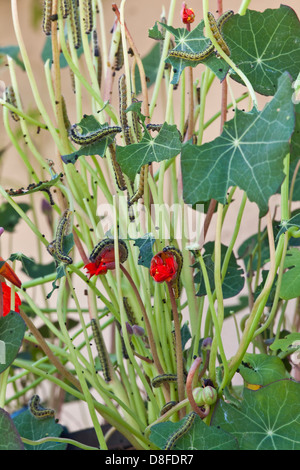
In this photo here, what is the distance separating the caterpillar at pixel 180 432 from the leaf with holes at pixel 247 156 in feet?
0.58

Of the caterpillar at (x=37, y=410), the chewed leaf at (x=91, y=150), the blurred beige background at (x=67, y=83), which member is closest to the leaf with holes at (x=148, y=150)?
the chewed leaf at (x=91, y=150)

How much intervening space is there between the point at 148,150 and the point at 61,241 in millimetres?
115

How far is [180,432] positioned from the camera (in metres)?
0.43

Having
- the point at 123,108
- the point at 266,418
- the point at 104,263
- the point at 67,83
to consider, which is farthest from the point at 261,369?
the point at 67,83

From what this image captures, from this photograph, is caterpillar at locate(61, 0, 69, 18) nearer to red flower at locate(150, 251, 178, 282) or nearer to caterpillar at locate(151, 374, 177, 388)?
red flower at locate(150, 251, 178, 282)

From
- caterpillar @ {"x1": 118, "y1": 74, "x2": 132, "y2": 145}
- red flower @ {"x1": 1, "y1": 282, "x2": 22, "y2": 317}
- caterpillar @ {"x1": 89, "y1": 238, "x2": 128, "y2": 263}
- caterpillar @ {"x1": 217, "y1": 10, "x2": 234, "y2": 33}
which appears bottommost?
red flower @ {"x1": 1, "y1": 282, "x2": 22, "y2": 317}

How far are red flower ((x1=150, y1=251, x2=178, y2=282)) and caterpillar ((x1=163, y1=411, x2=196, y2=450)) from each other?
114 mm

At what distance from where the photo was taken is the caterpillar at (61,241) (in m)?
0.48

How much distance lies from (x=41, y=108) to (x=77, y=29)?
0.10m

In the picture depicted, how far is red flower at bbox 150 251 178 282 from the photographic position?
443 millimetres

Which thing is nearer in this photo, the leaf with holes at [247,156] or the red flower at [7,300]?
the leaf with holes at [247,156]

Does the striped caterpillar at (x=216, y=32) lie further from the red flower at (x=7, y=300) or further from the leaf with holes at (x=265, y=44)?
the red flower at (x=7, y=300)

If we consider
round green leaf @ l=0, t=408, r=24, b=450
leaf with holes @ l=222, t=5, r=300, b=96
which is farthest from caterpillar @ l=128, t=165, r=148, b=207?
round green leaf @ l=0, t=408, r=24, b=450

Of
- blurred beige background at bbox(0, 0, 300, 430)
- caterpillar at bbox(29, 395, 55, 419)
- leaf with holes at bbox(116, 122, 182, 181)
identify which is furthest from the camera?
blurred beige background at bbox(0, 0, 300, 430)
